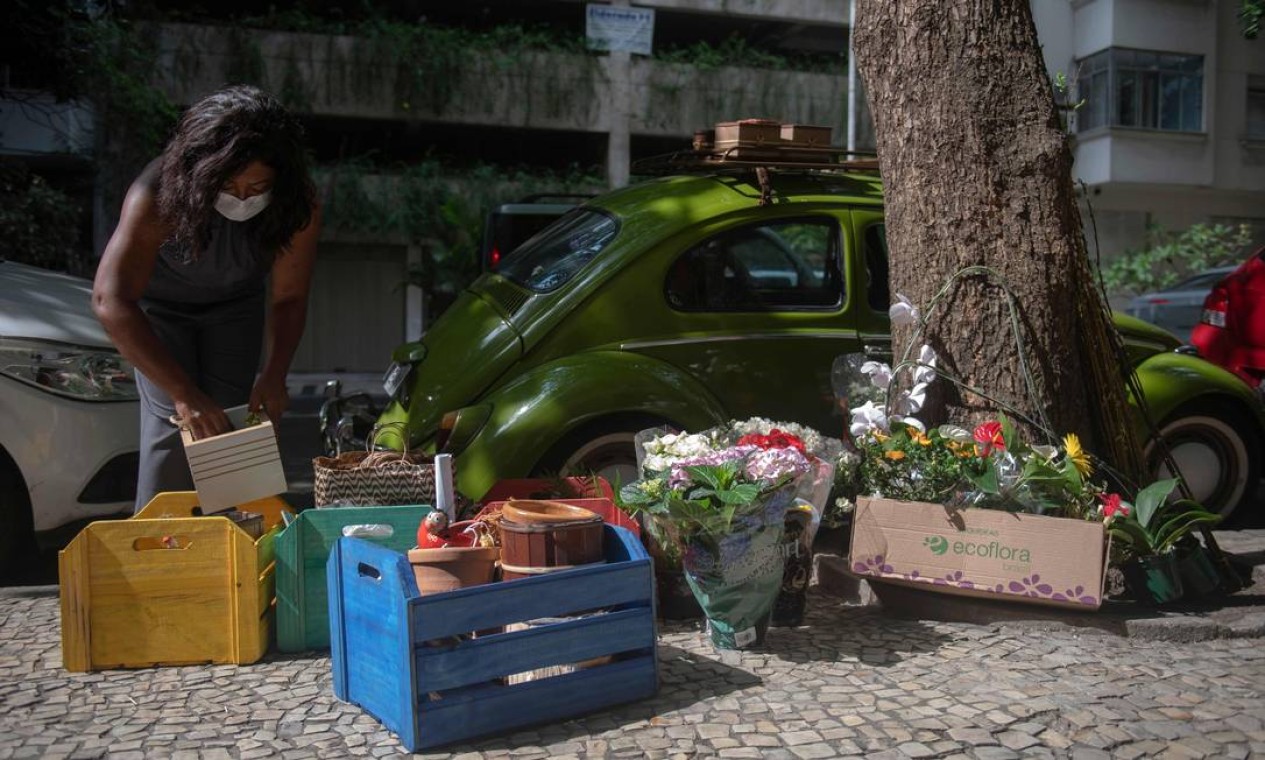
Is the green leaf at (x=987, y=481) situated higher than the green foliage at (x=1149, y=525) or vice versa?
the green leaf at (x=987, y=481)

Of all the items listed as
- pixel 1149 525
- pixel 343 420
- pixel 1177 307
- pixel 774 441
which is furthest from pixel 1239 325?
pixel 343 420

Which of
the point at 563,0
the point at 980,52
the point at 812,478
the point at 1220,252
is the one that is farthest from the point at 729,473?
the point at 563,0

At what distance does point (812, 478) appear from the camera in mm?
4309

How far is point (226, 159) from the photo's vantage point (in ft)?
12.8

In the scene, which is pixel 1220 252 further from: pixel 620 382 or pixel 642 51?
pixel 620 382

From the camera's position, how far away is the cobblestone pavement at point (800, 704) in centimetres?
332

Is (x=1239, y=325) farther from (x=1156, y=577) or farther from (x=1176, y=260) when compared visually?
(x=1176, y=260)

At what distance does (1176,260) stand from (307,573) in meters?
21.5

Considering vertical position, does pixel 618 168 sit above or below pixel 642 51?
below

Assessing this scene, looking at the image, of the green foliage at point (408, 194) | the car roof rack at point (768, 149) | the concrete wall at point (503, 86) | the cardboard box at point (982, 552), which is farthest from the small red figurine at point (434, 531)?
the concrete wall at point (503, 86)

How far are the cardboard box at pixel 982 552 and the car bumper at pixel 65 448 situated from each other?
3160 mm

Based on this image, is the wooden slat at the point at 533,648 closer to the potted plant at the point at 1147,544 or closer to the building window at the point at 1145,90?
the potted plant at the point at 1147,544

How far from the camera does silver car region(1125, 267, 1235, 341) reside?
38.6 feet

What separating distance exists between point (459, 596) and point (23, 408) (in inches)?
99.4
